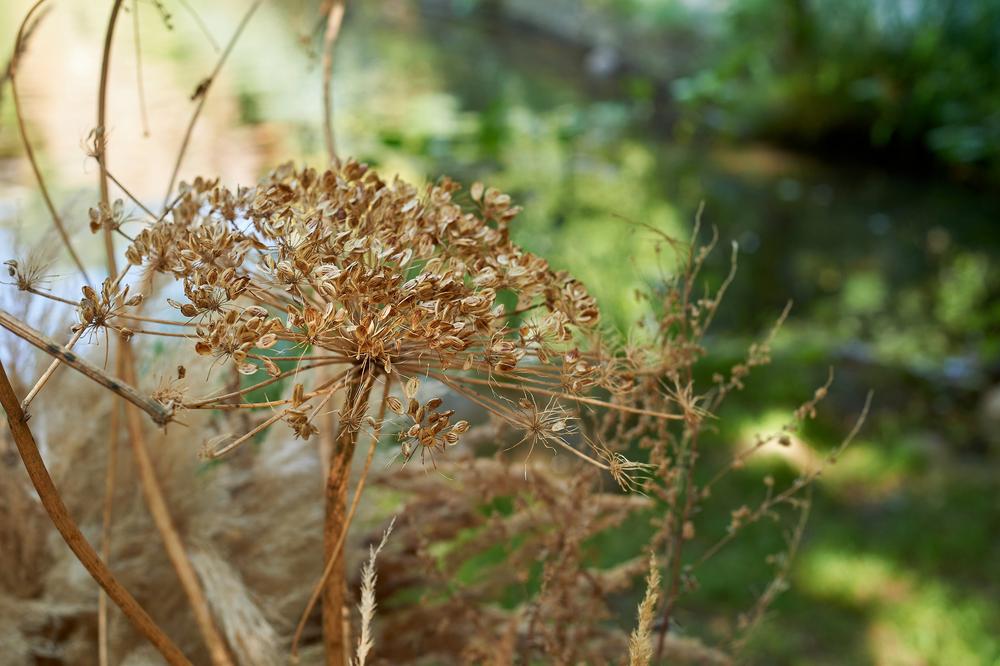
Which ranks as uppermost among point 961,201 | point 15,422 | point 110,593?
point 15,422

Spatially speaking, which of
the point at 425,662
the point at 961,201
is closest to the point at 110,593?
the point at 425,662

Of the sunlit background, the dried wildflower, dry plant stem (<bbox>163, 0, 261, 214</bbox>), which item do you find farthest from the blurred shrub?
the dried wildflower

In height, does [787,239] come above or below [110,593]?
below

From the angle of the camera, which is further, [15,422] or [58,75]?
[58,75]

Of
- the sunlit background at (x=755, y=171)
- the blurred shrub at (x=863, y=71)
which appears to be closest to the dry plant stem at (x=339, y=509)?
the sunlit background at (x=755, y=171)

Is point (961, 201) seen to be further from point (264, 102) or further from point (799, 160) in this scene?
point (264, 102)

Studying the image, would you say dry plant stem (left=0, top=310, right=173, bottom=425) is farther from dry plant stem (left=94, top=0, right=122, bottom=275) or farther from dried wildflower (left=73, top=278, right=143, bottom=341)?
dry plant stem (left=94, top=0, right=122, bottom=275)
